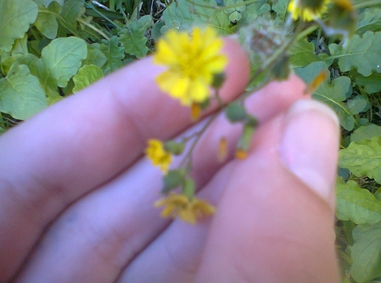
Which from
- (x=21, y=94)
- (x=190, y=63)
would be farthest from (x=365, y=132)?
(x=21, y=94)

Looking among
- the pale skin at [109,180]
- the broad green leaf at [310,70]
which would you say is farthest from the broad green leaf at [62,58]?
the broad green leaf at [310,70]

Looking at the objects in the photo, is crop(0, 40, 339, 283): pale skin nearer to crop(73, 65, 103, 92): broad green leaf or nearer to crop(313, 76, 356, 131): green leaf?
crop(73, 65, 103, 92): broad green leaf

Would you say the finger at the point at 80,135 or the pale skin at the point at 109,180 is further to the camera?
the finger at the point at 80,135

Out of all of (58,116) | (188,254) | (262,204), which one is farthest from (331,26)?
(58,116)

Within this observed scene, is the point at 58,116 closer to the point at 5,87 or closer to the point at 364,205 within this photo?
the point at 5,87

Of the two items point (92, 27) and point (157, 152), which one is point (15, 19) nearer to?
point (92, 27)

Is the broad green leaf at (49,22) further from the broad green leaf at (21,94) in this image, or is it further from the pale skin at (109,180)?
the pale skin at (109,180)

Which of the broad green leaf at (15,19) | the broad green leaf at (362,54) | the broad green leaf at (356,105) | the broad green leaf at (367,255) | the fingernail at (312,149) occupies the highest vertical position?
the broad green leaf at (15,19)
